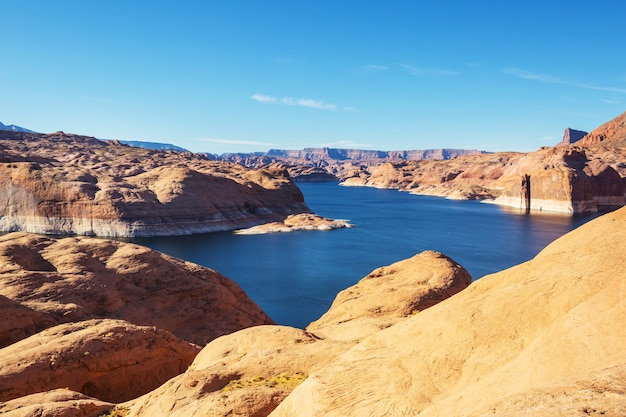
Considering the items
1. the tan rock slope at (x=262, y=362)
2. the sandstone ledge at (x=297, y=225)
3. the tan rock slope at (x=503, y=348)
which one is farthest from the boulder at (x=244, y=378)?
the sandstone ledge at (x=297, y=225)

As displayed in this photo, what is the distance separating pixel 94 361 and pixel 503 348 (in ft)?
53.4

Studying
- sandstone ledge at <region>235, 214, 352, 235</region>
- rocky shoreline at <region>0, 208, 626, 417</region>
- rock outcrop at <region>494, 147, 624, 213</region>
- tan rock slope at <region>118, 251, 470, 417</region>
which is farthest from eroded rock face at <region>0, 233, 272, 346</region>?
rock outcrop at <region>494, 147, 624, 213</region>

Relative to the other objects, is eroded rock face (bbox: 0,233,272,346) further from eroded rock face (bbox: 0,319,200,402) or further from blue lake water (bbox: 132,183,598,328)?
blue lake water (bbox: 132,183,598,328)

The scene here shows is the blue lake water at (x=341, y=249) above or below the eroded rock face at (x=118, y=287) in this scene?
below

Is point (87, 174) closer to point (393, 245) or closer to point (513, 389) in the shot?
point (393, 245)

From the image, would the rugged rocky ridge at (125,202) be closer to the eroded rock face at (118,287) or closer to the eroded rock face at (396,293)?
the eroded rock face at (118,287)

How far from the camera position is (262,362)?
16.0 m

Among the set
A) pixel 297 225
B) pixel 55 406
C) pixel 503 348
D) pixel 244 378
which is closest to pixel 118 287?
pixel 55 406

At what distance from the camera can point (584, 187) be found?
13838 cm

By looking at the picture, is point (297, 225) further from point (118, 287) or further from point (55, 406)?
point (55, 406)

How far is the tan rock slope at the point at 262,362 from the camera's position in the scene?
13336mm

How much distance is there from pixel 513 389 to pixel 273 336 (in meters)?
11.5

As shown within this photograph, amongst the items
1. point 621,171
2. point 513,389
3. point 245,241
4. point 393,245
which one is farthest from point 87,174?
point 621,171

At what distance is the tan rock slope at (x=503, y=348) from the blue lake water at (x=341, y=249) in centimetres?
3451
